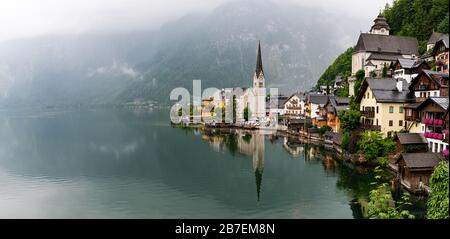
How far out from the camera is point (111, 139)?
62.2 meters

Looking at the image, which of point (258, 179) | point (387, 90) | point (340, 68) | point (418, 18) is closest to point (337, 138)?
point (387, 90)

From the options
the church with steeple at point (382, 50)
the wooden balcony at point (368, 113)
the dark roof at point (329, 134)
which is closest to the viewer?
the wooden balcony at point (368, 113)

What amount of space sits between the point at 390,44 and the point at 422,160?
42.7 m

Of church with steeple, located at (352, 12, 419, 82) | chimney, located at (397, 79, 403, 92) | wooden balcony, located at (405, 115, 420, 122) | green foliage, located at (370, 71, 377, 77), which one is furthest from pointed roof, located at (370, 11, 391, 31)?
wooden balcony, located at (405, 115, 420, 122)

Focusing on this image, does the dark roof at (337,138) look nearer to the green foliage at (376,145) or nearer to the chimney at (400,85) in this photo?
the green foliage at (376,145)

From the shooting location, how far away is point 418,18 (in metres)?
63.6

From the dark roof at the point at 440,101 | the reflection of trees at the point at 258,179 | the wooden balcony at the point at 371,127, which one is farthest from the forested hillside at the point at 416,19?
the reflection of trees at the point at 258,179

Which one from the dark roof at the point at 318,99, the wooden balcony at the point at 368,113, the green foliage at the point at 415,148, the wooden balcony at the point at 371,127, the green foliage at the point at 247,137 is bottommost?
the green foliage at the point at 247,137

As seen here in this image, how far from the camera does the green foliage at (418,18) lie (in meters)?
58.3

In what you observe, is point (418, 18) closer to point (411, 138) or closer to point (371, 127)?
point (371, 127)

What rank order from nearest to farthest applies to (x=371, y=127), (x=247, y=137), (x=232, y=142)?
(x=371, y=127) < (x=232, y=142) < (x=247, y=137)

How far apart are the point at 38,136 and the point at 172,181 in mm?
45741

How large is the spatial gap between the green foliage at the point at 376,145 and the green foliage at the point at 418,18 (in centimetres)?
2724
